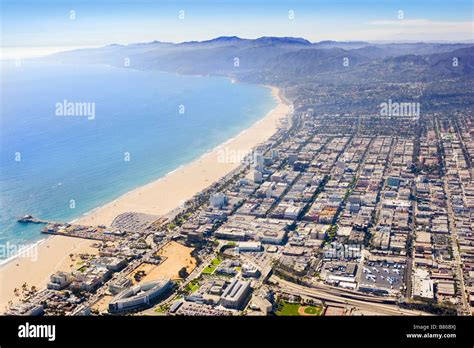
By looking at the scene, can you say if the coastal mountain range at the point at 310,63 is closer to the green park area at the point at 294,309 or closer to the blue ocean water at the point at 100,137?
the blue ocean water at the point at 100,137

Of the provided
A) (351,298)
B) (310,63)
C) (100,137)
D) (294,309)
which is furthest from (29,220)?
(310,63)

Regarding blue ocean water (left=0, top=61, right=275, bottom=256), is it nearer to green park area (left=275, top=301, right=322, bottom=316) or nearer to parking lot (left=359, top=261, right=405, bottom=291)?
green park area (left=275, top=301, right=322, bottom=316)

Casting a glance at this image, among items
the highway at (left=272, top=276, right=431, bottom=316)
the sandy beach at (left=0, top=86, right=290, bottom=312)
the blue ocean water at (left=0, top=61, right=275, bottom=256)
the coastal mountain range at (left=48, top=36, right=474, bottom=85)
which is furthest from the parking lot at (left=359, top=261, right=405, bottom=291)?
the coastal mountain range at (left=48, top=36, right=474, bottom=85)

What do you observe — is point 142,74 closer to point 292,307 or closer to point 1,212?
point 1,212

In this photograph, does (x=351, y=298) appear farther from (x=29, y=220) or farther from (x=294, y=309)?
(x=29, y=220)

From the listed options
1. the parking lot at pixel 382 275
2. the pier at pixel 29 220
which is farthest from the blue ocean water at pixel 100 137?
the parking lot at pixel 382 275
